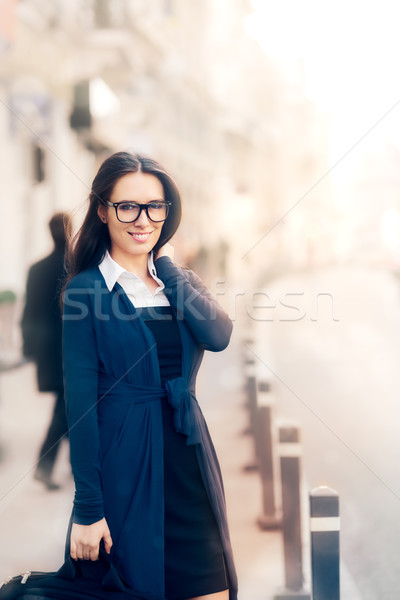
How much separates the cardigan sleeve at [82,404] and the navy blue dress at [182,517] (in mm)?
176

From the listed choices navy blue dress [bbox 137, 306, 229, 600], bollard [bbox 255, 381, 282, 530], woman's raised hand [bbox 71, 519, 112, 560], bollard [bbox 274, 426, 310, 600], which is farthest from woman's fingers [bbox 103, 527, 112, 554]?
bollard [bbox 255, 381, 282, 530]

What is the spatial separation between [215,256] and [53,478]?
895 inches

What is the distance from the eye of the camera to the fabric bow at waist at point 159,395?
1.76 metres

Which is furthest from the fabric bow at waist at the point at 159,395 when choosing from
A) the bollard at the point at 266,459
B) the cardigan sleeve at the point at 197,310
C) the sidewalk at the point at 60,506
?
the bollard at the point at 266,459

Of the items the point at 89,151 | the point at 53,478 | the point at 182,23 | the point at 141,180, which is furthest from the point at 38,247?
the point at 182,23

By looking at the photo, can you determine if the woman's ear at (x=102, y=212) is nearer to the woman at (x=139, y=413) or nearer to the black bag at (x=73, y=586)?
the woman at (x=139, y=413)

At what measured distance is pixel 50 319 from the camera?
12.9 ft

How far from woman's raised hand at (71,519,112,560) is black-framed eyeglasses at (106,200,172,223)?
775 millimetres

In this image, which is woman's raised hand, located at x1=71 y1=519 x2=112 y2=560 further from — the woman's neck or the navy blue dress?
the woman's neck

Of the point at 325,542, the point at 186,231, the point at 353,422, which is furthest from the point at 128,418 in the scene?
the point at 186,231

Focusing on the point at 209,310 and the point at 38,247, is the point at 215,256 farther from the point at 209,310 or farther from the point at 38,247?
the point at 209,310

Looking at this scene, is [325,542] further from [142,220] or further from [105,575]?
[142,220]

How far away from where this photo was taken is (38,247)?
1532 cm

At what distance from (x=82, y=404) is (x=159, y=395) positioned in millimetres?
205
